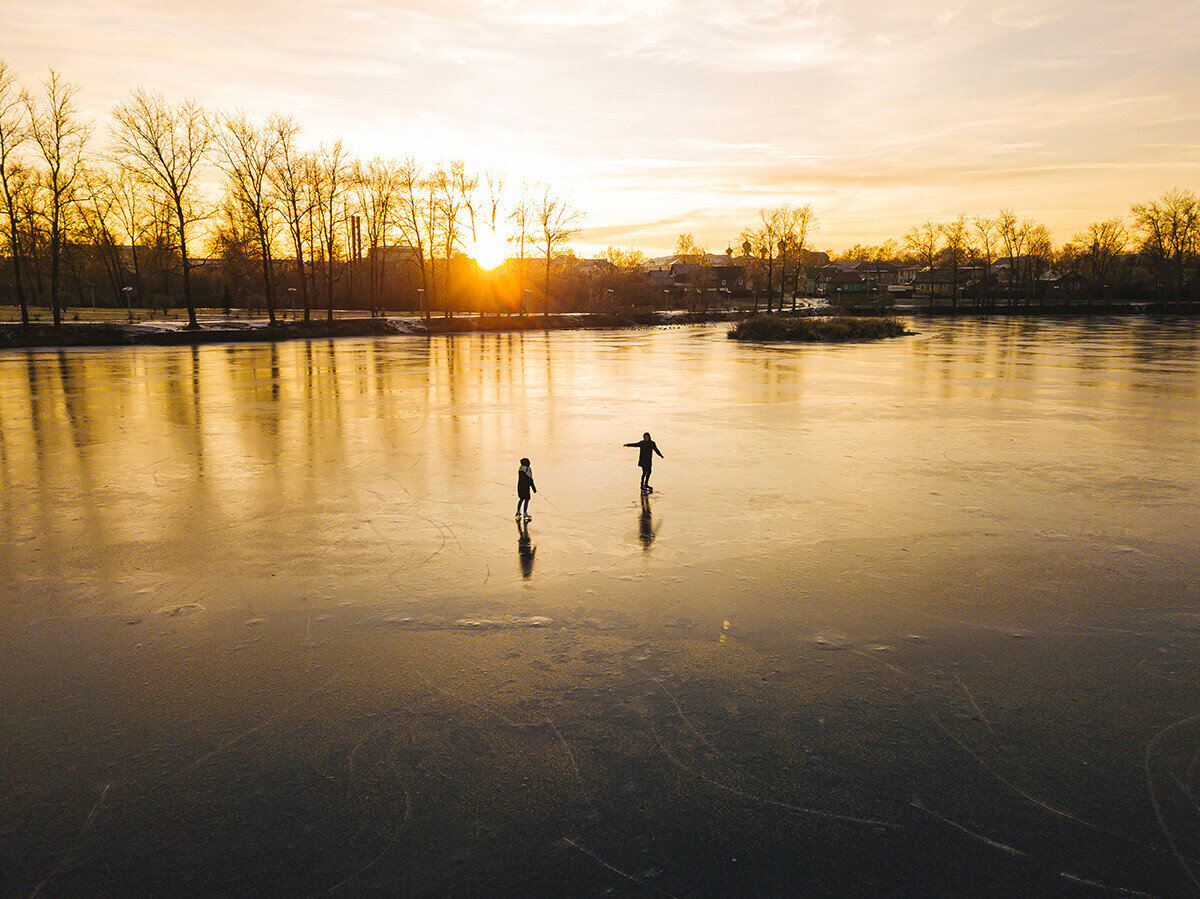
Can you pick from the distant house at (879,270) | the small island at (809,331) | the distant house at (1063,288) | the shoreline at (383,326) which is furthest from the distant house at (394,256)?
the distant house at (879,270)

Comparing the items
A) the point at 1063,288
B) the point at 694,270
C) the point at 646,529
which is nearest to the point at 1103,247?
the point at 1063,288

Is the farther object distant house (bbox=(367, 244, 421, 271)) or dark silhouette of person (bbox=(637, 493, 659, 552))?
distant house (bbox=(367, 244, 421, 271))

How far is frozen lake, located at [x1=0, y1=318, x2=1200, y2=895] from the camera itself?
429 cm

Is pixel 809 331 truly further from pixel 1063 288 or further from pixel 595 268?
pixel 1063 288

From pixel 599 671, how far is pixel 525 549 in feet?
10.5

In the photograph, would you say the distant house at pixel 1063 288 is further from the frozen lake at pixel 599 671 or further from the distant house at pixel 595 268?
the frozen lake at pixel 599 671

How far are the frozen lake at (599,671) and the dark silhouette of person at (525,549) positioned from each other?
7 centimetres

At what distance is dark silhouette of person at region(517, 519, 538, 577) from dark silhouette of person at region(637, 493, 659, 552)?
1.49 m

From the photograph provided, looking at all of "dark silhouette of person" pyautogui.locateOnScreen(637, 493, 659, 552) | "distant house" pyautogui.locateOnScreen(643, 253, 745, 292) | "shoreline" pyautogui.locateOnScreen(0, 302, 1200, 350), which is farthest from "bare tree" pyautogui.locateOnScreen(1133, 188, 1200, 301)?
"dark silhouette of person" pyautogui.locateOnScreen(637, 493, 659, 552)

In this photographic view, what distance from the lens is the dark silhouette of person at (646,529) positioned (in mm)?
9505

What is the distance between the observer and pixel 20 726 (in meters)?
5.45

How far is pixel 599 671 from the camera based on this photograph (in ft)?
20.7

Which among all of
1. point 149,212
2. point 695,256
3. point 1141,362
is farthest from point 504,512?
point 695,256

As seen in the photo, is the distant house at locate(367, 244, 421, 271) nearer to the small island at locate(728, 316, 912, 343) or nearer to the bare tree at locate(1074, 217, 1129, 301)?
the small island at locate(728, 316, 912, 343)
